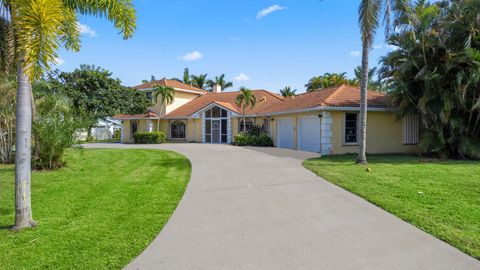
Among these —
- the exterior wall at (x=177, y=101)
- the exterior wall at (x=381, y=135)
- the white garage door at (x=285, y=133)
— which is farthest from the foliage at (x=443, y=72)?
the exterior wall at (x=177, y=101)

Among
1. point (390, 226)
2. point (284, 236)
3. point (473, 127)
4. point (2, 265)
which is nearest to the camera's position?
point (2, 265)

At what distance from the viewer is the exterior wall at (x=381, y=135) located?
1711 cm

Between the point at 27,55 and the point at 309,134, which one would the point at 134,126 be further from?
the point at 27,55

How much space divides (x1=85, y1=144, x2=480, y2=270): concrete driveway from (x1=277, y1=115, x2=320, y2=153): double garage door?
10.3 m

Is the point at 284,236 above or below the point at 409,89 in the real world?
below

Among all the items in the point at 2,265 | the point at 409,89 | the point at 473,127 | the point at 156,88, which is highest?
the point at 156,88

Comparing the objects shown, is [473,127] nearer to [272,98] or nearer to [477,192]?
[477,192]

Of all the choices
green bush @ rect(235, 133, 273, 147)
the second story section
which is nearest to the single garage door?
green bush @ rect(235, 133, 273, 147)

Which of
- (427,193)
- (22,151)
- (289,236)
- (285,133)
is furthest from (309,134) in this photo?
(22,151)

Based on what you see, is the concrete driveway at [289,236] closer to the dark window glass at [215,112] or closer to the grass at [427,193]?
the grass at [427,193]

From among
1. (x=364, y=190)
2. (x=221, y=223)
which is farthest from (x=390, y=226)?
(x=221, y=223)

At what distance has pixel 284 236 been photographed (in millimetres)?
4848

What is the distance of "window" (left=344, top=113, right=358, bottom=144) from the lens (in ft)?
57.0

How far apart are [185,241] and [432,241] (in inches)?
147
